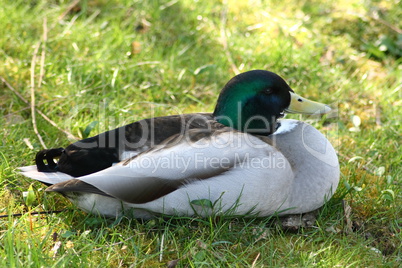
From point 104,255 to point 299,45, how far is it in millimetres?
3297

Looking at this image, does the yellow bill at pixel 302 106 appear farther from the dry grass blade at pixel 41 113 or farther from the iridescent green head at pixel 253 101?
the dry grass blade at pixel 41 113

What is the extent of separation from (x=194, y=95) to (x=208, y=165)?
1.85 meters

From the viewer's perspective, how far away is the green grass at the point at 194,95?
2678 mm

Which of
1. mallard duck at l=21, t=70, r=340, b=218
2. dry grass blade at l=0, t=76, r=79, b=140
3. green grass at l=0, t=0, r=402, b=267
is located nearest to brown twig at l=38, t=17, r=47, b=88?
green grass at l=0, t=0, r=402, b=267

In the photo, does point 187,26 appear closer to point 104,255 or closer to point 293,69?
point 293,69

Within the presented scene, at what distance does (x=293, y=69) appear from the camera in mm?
4746

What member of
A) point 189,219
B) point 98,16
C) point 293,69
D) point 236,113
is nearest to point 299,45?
point 293,69

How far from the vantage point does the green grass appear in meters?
2.68

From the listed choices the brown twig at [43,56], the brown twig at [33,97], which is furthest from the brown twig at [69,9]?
the brown twig at [33,97]

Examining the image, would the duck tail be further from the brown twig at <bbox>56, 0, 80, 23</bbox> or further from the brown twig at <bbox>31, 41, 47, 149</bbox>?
the brown twig at <bbox>56, 0, 80, 23</bbox>

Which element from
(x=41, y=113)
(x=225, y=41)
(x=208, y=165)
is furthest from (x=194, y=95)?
(x=208, y=165)

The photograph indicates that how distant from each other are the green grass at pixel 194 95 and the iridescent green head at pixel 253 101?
0.56m

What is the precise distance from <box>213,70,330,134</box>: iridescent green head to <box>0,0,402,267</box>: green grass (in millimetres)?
557

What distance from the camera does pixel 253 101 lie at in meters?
3.09
